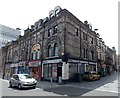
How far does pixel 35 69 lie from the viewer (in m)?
26.7

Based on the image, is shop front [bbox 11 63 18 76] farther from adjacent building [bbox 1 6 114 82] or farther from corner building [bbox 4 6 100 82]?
corner building [bbox 4 6 100 82]

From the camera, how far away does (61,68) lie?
20.8m

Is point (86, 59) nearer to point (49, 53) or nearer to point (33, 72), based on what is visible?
point (49, 53)

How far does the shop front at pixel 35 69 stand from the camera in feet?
81.9

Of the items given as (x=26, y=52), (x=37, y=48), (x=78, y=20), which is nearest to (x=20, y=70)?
(x=26, y=52)

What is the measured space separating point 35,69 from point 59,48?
26.0 feet

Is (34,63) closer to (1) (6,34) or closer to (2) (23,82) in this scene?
(2) (23,82)

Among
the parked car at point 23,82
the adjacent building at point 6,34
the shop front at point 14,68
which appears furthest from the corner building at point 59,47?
the adjacent building at point 6,34

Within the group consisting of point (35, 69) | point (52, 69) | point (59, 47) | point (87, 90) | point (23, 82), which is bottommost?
point (87, 90)

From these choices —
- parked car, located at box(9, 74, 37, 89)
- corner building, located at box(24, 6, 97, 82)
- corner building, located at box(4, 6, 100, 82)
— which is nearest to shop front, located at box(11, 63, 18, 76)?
corner building, located at box(4, 6, 100, 82)

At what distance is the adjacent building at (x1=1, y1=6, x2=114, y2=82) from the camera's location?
21.1 meters

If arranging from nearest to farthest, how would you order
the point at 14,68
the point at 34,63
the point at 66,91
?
the point at 66,91
the point at 34,63
the point at 14,68

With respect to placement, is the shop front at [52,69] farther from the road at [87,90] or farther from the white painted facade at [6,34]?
the white painted facade at [6,34]

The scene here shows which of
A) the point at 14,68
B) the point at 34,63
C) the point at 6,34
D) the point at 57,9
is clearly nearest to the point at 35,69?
the point at 34,63
